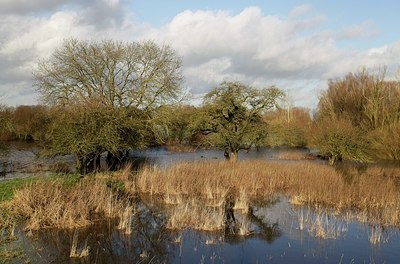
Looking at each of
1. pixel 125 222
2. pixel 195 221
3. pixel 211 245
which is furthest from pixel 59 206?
pixel 211 245

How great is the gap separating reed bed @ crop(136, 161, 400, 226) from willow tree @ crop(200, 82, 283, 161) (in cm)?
503

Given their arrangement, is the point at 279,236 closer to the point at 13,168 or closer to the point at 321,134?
the point at 13,168

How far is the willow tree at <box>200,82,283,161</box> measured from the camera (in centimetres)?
2559

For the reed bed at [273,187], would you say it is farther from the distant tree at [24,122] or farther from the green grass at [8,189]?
the distant tree at [24,122]

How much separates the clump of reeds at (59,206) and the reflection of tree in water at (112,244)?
44 cm

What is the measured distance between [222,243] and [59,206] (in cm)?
479

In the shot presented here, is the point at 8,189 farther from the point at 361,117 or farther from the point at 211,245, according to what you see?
the point at 361,117

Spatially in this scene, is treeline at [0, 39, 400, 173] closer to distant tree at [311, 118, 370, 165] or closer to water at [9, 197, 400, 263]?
distant tree at [311, 118, 370, 165]

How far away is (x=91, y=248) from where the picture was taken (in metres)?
9.53

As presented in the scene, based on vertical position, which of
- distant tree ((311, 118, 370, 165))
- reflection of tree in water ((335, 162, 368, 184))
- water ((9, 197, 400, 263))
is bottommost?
water ((9, 197, 400, 263))

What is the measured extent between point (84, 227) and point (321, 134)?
25.9m

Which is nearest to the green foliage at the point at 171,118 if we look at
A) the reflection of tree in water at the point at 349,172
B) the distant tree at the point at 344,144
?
the reflection of tree in water at the point at 349,172

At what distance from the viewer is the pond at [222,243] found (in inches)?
359

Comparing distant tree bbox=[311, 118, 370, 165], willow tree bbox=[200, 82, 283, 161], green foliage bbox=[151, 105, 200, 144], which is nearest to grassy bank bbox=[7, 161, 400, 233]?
willow tree bbox=[200, 82, 283, 161]
